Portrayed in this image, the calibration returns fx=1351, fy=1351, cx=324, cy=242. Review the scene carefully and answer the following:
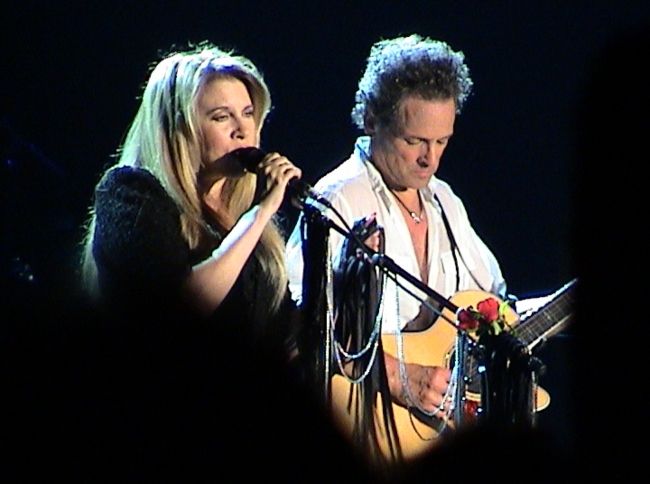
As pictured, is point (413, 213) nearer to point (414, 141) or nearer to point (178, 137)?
point (414, 141)

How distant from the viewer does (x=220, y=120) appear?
2621 millimetres

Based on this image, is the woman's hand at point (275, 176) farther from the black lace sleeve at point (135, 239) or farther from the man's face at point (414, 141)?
the man's face at point (414, 141)

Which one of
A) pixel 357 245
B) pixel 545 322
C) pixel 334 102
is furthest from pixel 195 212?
pixel 334 102

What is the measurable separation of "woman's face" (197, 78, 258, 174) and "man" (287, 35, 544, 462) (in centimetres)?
44

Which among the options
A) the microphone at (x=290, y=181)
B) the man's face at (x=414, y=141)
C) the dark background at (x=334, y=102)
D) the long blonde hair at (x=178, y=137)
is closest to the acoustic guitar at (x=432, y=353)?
the dark background at (x=334, y=102)

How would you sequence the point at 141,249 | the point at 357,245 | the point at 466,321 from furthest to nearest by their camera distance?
the point at 466,321
the point at 357,245
the point at 141,249

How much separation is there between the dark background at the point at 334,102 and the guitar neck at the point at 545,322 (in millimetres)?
115

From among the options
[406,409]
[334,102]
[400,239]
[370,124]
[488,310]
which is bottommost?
[406,409]

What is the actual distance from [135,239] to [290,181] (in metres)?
0.30

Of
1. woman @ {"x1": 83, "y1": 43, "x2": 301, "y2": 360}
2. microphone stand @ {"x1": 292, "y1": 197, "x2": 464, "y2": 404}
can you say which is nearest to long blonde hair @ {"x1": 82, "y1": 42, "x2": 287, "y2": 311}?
woman @ {"x1": 83, "y1": 43, "x2": 301, "y2": 360}

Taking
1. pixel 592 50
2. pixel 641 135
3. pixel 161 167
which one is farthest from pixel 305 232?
pixel 592 50

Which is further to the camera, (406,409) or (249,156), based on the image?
(406,409)

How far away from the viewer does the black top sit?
2.48m

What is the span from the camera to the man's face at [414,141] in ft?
10.2
